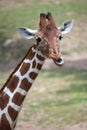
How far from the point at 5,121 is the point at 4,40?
743 inches

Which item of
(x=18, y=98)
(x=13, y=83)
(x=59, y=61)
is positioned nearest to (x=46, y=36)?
→ (x=59, y=61)

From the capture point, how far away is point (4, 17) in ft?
103

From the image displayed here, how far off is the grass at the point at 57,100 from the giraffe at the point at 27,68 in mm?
5553

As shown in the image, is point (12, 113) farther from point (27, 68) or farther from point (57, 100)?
point (57, 100)

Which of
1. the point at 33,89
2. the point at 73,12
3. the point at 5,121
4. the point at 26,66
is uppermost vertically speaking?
the point at 26,66

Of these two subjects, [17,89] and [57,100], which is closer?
[17,89]

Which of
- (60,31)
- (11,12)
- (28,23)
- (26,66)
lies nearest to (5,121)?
(26,66)

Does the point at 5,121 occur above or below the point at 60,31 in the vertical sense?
below

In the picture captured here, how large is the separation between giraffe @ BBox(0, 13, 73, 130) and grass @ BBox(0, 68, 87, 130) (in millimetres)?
5553

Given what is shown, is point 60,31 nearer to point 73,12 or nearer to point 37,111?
point 37,111

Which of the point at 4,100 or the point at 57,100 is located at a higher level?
the point at 4,100

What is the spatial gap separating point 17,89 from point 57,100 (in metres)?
8.92

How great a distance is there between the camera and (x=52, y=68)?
2377cm

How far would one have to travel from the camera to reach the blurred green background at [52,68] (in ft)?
53.1
